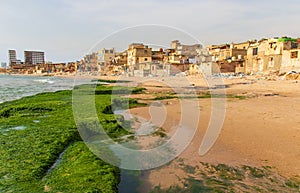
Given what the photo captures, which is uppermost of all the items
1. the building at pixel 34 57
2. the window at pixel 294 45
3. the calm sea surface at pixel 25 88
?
the building at pixel 34 57

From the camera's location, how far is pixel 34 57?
165000mm

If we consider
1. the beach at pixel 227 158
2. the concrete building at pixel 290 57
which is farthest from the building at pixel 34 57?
the beach at pixel 227 158

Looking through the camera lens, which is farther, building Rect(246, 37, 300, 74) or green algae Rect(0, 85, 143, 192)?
building Rect(246, 37, 300, 74)

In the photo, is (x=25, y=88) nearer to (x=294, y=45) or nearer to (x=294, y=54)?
(x=294, y=54)

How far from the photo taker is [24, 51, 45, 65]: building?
161m

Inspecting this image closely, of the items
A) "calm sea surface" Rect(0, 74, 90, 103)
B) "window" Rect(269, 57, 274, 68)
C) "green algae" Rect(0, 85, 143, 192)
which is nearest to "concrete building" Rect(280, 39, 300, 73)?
"window" Rect(269, 57, 274, 68)

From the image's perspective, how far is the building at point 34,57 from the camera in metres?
161

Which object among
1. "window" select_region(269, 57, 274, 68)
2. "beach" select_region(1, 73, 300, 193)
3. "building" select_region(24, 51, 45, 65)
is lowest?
"beach" select_region(1, 73, 300, 193)

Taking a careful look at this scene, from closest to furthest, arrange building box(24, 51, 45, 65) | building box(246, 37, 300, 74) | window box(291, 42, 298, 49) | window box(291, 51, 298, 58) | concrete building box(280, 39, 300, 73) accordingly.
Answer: concrete building box(280, 39, 300, 73) → window box(291, 51, 298, 58) → building box(246, 37, 300, 74) → window box(291, 42, 298, 49) → building box(24, 51, 45, 65)

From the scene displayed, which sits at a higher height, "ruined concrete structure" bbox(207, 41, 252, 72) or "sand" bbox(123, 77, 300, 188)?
"ruined concrete structure" bbox(207, 41, 252, 72)

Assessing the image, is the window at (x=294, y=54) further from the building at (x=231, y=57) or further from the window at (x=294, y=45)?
the building at (x=231, y=57)

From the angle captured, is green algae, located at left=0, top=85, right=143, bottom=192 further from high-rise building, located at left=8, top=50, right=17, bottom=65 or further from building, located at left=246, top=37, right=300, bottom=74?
high-rise building, located at left=8, top=50, right=17, bottom=65

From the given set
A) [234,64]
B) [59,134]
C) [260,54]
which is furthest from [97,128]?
[234,64]

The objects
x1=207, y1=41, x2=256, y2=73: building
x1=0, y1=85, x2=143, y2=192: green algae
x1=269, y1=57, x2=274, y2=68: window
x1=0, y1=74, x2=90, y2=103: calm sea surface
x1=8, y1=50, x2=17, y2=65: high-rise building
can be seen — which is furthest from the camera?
x1=8, y1=50, x2=17, y2=65: high-rise building
